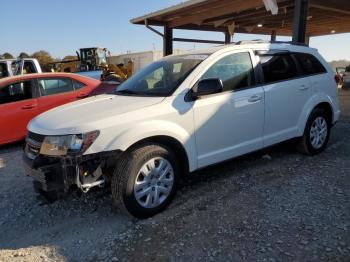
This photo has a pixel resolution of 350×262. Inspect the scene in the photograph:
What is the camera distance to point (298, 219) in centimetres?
348

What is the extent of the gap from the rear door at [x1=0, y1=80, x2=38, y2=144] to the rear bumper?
3620 mm

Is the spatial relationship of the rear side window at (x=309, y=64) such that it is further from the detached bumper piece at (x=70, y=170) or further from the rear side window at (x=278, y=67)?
the detached bumper piece at (x=70, y=170)

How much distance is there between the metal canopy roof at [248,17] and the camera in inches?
366

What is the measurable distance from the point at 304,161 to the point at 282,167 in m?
0.48

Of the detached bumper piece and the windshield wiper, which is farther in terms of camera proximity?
the windshield wiper

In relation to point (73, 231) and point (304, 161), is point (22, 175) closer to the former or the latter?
point (73, 231)

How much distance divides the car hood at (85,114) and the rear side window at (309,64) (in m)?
Result: 2.53

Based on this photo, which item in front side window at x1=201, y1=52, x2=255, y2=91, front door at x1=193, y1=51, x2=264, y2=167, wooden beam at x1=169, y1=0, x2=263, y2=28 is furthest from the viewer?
wooden beam at x1=169, y1=0, x2=263, y2=28

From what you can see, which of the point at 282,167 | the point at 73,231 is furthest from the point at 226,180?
the point at 73,231

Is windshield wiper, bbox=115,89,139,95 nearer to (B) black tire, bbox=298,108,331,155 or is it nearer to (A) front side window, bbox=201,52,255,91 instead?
(A) front side window, bbox=201,52,255,91

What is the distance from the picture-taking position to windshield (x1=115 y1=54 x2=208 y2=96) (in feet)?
13.1

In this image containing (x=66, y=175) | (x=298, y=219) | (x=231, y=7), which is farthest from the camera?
(x=231, y=7)

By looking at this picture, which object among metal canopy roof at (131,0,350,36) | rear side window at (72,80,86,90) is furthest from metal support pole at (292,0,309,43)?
rear side window at (72,80,86,90)

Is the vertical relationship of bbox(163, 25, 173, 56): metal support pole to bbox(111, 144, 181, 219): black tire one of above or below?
above
